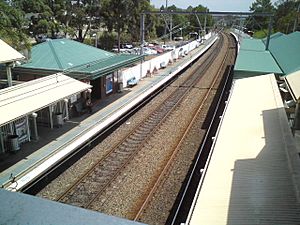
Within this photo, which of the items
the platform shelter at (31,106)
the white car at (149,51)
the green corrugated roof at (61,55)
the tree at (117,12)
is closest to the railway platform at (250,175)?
the platform shelter at (31,106)

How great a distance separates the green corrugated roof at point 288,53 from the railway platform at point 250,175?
42.1 ft

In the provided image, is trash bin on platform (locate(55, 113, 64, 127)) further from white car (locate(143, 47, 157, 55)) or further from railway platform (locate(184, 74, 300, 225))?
white car (locate(143, 47, 157, 55))

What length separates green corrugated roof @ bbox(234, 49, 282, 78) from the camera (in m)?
24.2

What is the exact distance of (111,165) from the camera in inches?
472

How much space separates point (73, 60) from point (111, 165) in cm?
890

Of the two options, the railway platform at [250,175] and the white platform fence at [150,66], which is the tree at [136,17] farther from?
the railway platform at [250,175]

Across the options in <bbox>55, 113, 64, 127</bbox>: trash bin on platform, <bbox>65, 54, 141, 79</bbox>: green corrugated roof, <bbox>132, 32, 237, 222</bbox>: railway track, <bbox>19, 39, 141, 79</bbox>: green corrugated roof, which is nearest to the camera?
<bbox>132, 32, 237, 222</bbox>: railway track

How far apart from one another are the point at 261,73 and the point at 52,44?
50.3 feet

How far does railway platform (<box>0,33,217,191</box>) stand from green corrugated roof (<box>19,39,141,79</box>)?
7.23 ft

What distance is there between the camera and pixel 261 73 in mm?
24109

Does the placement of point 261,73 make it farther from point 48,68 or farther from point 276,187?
point 276,187

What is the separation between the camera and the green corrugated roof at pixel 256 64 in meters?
24.2

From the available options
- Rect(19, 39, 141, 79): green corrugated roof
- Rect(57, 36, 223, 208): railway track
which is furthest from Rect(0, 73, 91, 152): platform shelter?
Rect(57, 36, 223, 208): railway track

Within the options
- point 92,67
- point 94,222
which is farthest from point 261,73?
point 94,222
